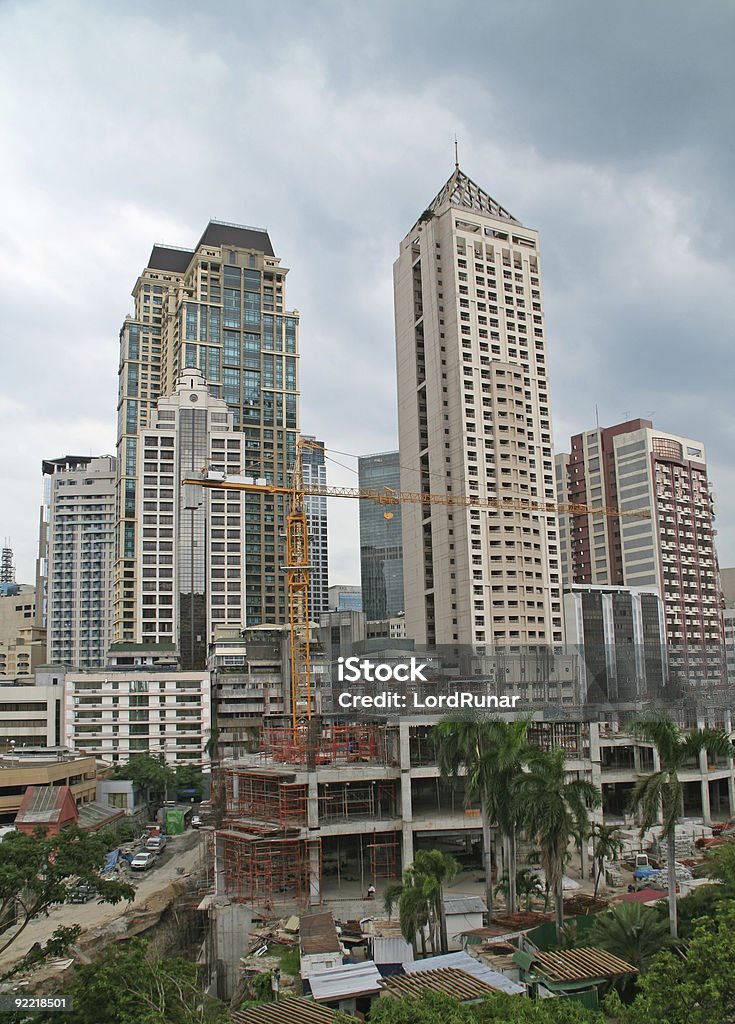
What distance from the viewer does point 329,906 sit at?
47.5m

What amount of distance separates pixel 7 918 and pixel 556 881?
2008cm

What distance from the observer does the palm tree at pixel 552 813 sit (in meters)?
34.5

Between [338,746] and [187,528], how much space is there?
317 ft

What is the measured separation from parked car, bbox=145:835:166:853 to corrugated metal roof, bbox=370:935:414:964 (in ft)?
136

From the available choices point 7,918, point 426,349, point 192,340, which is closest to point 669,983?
point 7,918

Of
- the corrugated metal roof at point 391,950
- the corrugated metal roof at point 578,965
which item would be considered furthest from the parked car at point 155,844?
the corrugated metal roof at point 578,965

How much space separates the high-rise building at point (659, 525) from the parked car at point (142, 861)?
97647 millimetres

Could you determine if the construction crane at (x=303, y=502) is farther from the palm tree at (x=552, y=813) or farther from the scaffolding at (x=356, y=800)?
the palm tree at (x=552, y=813)

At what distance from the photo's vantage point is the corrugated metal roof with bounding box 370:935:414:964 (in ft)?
122

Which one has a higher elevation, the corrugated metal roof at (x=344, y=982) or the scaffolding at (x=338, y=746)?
the scaffolding at (x=338, y=746)

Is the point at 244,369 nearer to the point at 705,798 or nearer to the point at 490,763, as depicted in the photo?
the point at 705,798

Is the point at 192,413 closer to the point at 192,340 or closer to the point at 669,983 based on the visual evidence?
the point at 192,340

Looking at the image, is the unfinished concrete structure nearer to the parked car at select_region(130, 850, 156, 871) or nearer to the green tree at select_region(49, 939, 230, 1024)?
the parked car at select_region(130, 850, 156, 871)

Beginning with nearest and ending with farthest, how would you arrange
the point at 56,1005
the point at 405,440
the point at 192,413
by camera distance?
the point at 56,1005, the point at 405,440, the point at 192,413
